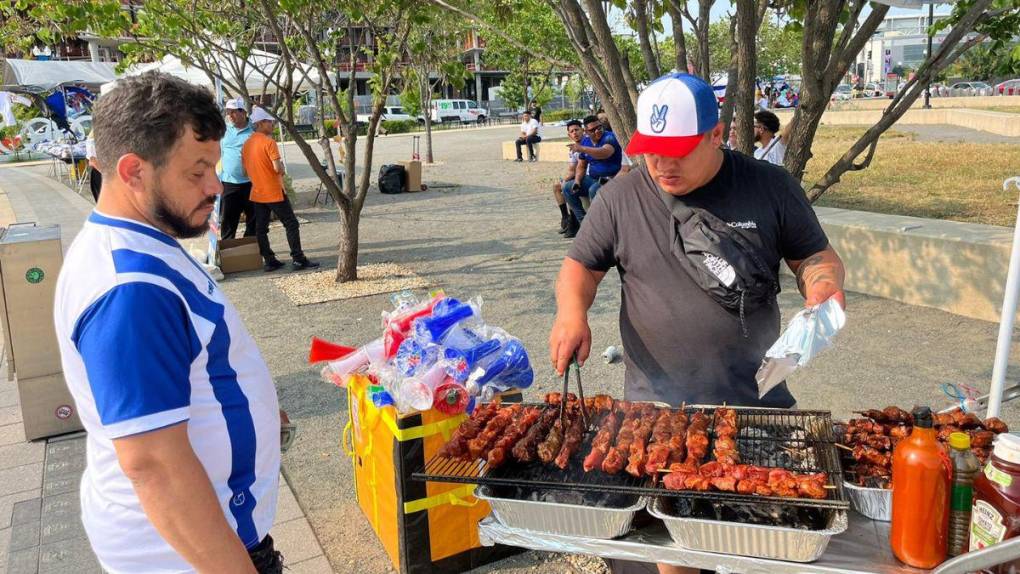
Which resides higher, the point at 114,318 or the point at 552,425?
the point at 114,318

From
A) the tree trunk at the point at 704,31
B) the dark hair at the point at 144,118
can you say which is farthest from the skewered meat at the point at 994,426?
the tree trunk at the point at 704,31

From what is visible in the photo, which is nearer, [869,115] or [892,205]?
[892,205]

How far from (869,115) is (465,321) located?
35141 millimetres

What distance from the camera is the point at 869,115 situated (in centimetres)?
3372

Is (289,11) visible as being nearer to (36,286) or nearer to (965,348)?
(36,286)

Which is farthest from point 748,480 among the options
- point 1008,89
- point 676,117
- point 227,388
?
point 1008,89

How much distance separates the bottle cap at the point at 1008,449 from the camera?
1.80 m

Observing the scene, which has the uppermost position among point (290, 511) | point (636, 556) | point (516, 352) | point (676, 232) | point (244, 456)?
point (676, 232)

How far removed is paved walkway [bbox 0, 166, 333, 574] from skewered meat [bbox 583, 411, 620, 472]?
1765 millimetres

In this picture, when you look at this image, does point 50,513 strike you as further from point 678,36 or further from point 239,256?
point 239,256

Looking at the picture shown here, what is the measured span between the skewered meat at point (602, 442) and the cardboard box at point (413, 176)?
15.5m

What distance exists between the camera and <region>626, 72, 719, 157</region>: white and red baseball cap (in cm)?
273

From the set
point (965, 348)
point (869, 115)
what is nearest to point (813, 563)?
point (965, 348)

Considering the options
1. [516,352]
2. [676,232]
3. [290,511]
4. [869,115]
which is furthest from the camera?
[869,115]
